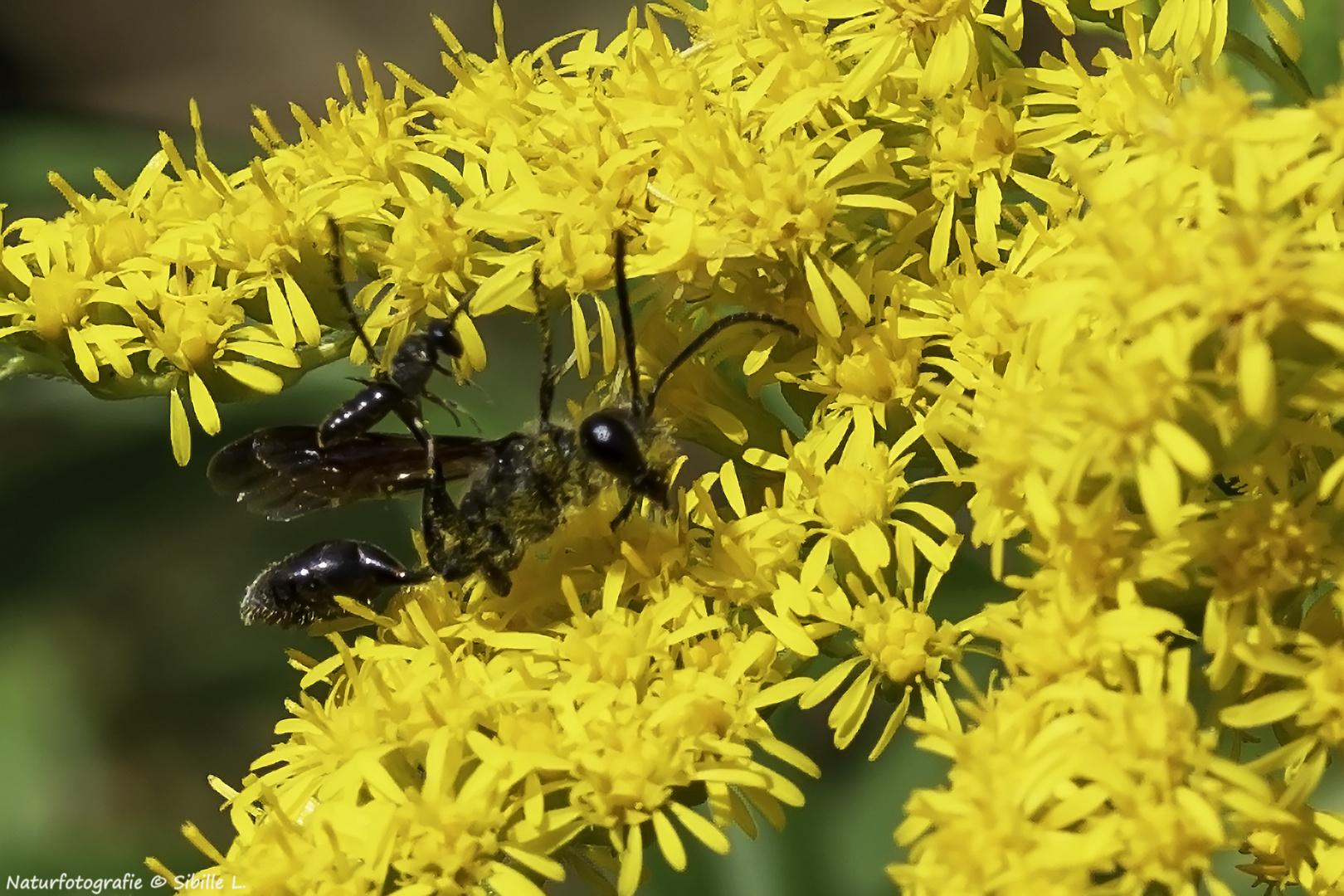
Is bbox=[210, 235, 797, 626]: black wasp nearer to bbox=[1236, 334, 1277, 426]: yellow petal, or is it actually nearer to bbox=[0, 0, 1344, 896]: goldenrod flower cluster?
bbox=[0, 0, 1344, 896]: goldenrod flower cluster

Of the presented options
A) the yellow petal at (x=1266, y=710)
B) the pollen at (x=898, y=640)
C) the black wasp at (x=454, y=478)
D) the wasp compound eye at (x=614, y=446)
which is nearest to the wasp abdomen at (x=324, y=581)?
the black wasp at (x=454, y=478)

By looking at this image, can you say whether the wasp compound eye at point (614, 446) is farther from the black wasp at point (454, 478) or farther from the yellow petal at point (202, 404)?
the yellow petal at point (202, 404)

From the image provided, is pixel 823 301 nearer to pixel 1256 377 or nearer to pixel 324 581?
pixel 1256 377

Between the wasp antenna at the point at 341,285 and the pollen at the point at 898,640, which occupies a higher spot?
the wasp antenna at the point at 341,285

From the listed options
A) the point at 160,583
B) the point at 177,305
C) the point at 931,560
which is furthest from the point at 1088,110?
the point at 160,583

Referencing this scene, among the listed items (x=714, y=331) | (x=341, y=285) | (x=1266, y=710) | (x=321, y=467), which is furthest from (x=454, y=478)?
(x=1266, y=710)

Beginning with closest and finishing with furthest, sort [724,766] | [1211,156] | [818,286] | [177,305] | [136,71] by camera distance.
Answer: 1. [1211,156]
2. [724,766]
3. [818,286]
4. [177,305]
5. [136,71]

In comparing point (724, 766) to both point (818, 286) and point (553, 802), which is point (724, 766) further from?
point (818, 286)
